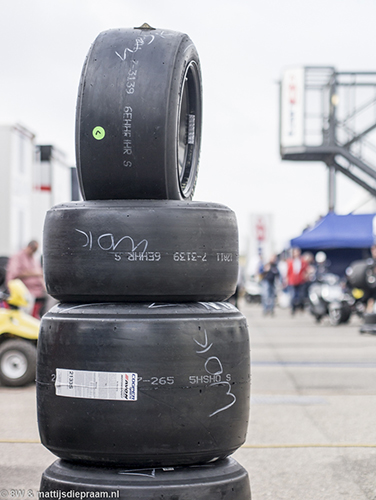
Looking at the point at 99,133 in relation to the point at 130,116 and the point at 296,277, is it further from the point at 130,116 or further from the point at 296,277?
the point at 296,277

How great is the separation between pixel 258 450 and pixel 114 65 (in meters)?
3.11

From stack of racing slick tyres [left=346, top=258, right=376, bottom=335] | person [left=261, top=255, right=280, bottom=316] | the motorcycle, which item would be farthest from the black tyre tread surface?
person [left=261, top=255, right=280, bottom=316]

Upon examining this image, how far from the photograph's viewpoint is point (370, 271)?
17.7 meters

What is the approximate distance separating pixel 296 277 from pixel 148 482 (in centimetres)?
2207

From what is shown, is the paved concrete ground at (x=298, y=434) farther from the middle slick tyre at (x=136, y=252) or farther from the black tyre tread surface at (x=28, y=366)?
the middle slick tyre at (x=136, y=252)

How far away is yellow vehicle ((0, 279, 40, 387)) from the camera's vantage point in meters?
8.29

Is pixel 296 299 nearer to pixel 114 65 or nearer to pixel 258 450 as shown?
pixel 258 450

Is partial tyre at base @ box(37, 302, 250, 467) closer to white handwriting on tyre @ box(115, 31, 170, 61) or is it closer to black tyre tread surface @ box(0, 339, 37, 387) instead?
white handwriting on tyre @ box(115, 31, 170, 61)

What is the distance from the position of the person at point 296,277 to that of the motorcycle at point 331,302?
14.4ft

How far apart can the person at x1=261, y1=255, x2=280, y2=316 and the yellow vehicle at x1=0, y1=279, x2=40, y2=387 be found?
15.6 m

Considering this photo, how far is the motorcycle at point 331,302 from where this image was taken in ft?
62.1

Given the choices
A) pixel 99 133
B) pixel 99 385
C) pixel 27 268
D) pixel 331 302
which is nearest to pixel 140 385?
pixel 99 385

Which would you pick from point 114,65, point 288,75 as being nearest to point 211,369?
point 114,65

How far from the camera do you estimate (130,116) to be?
328 cm
